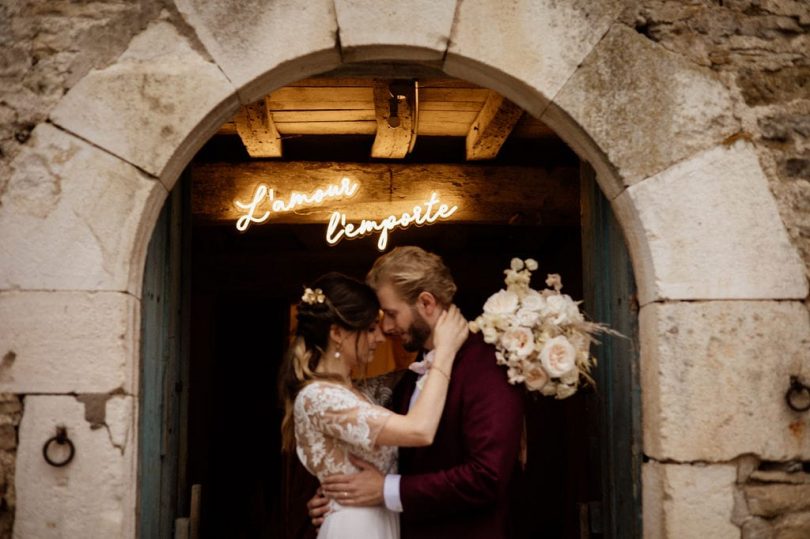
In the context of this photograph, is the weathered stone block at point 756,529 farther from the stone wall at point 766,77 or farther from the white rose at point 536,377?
the white rose at point 536,377

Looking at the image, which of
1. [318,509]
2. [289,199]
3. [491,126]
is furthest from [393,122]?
[318,509]

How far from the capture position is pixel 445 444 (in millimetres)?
2941

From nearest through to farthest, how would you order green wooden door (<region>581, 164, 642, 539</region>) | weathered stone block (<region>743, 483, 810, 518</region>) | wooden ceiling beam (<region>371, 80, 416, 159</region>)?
weathered stone block (<region>743, 483, 810, 518</region>) < green wooden door (<region>581, 164, 642, 539</region>) < wooden ceiling beam (<region>371, 80, 416, 159</region>)

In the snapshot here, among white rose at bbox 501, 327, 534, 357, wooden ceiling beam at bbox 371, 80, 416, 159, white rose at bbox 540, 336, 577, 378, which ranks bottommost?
white rose at bbox 540, 336, 577, 378

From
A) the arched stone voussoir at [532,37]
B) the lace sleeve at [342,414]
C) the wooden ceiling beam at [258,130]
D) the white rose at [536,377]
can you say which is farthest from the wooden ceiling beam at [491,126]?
the lace sleeve at [342,414]

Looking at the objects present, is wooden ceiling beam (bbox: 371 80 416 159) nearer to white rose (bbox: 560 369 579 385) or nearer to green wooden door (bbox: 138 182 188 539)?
green wooden door (bbox: 138 182 188 539)

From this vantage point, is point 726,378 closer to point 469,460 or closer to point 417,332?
point 469,460

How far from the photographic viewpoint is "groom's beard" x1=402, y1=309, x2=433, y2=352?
312 cm

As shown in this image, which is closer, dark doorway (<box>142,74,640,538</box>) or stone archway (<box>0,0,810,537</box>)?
stone archway (<box>0,0,810,537</box>)

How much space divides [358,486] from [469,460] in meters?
0.46

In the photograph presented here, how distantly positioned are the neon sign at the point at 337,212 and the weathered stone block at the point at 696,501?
3.37 metres

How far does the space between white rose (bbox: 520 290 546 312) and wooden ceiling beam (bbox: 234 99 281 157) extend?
2.16m

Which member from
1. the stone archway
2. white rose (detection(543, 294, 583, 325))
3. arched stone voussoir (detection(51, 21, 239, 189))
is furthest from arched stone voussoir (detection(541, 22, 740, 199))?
arched stone voussoir (detection(51, 21, 239, 189))

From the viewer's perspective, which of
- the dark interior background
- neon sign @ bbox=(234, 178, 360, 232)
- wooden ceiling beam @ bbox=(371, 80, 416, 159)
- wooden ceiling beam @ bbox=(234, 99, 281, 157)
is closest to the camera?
wooden ceiling beam @ bbox=(371, 80, 416, 159)
